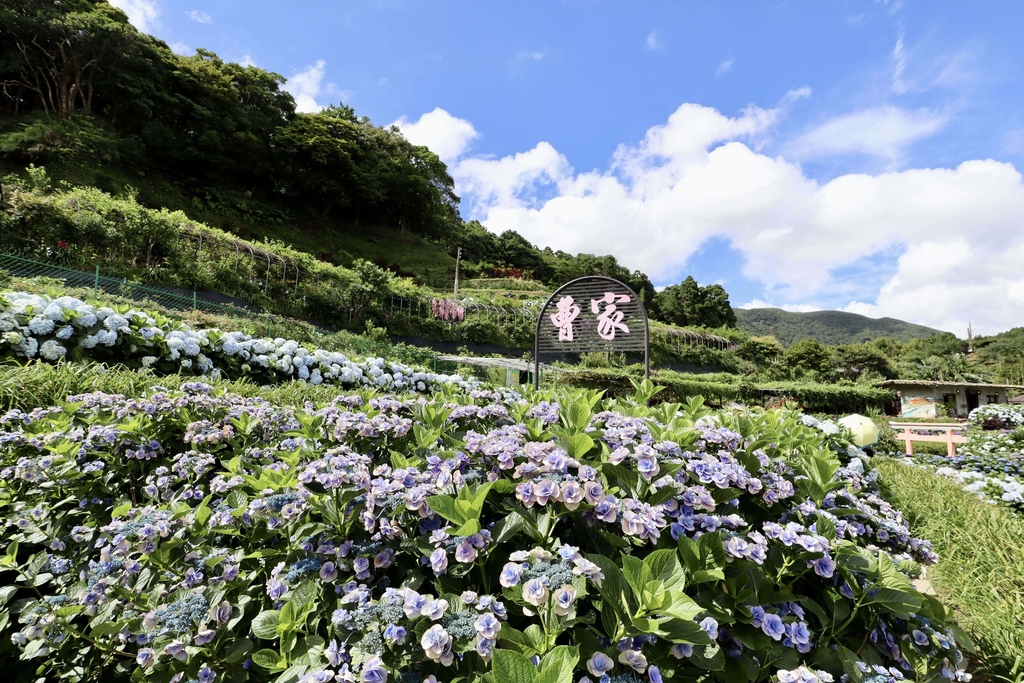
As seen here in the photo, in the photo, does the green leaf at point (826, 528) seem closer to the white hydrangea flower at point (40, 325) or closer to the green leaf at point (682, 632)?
the green leaf at point (682, 632)

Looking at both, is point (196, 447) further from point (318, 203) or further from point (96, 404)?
point (318, 203)

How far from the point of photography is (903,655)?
3.78 ft

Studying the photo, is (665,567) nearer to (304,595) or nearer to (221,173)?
(304,595)

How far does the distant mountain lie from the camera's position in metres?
95.9

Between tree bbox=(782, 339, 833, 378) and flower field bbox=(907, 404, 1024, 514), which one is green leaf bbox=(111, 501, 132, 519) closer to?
flower field bbox=(907, 404, 1024, 514)

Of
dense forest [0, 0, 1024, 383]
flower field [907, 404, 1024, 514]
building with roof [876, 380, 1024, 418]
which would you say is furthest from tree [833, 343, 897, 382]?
flower field [907, 404, 1024, 514]

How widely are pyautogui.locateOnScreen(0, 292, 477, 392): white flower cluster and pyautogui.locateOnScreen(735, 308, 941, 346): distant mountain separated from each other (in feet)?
323

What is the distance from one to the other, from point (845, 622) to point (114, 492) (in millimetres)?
2392

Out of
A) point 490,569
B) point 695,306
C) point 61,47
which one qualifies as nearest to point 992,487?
point 490,569

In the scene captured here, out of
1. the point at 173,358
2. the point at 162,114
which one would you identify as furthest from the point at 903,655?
the point at 162,114

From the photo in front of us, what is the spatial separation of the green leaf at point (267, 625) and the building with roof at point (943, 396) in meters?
27.9

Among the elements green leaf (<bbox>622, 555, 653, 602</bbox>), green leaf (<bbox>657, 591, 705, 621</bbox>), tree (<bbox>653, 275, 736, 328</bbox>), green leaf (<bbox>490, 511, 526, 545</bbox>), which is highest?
tree (<bbox>653, 275, 736, 328</bbox>)

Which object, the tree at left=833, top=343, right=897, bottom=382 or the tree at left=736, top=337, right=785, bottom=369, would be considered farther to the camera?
the tree at left=833, top=343, right=897, bottom=382

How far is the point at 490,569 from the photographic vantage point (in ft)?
3.27
